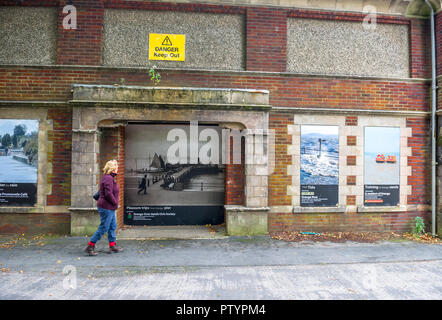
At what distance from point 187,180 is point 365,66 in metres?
5.86

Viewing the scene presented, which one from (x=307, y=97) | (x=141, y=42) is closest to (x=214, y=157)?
(x=307, y=97)

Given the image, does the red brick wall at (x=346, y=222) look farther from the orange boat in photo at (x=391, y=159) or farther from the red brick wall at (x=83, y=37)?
the red brick wall at (x=83, y=37)

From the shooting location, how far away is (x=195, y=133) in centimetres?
837

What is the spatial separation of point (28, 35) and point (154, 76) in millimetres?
3376

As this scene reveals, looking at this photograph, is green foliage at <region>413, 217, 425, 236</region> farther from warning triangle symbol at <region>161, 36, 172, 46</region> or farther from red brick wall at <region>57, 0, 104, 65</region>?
red brick wall at <region>57, 0, 104, 65</region>

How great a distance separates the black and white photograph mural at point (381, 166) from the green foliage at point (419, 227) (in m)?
0.70

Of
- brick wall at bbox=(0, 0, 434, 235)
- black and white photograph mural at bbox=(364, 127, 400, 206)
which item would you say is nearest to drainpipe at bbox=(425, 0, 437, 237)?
brick wall at bbox=(0, 0, 434, 235)

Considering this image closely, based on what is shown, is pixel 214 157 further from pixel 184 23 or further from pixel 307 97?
pixel 184 23

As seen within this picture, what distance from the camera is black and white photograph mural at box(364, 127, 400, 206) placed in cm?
798

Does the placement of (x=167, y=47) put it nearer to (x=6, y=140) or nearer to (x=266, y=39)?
(x=266, y=39)

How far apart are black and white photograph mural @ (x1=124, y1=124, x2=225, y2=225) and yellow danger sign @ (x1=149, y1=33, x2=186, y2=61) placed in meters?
1.84

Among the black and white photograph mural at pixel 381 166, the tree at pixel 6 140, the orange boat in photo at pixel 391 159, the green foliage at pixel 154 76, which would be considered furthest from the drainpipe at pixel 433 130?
the tree at pixel 6 140

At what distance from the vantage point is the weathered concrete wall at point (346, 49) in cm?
796

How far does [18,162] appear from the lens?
7.41 metres
